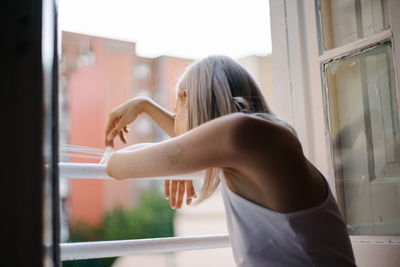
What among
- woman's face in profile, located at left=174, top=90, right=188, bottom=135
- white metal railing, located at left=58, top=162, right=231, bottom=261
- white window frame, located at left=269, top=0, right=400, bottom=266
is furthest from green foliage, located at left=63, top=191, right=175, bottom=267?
woman's face in profile, located at left=174, top=90, right=188, bottom=135

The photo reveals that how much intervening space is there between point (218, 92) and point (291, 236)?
0.33 metres

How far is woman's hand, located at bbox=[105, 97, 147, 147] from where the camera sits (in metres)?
1.10

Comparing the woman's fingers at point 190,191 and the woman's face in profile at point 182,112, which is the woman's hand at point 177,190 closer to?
the woman's fingers at point 190,191

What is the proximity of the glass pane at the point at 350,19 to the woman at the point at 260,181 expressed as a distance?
524 mm

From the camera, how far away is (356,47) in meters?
1.19

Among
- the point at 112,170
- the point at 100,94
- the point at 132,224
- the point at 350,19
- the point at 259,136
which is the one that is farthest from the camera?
the point at 100,94

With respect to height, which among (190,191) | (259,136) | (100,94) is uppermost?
(100,94)

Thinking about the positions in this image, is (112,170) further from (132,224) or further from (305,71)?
(132,224)

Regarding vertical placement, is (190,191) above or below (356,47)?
below

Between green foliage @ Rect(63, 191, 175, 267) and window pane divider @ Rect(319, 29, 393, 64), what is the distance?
11.7 m

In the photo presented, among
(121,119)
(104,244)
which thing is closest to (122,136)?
(121,119)

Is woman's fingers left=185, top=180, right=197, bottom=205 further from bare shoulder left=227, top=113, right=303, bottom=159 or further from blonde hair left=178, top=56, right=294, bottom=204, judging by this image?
bare shoulder left=227, top=113, right=303, bottom=159

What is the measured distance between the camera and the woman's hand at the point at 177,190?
1.13 metres
